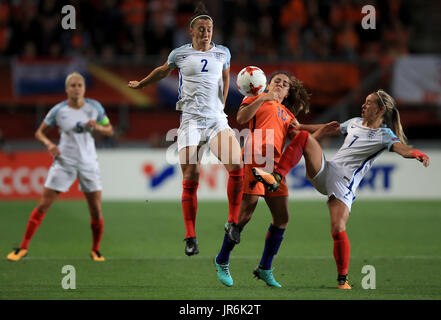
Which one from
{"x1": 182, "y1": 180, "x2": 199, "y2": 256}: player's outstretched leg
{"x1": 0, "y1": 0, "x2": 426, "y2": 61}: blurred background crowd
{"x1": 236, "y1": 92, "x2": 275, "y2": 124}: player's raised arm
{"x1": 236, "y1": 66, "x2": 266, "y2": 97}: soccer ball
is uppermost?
{"x1": 0, "y1": 0, "x2": 426, "y2": 61}: blurred background crowd

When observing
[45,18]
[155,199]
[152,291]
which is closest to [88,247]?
[152,291]

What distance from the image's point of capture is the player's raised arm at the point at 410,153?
6.47 m

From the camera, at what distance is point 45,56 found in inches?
639

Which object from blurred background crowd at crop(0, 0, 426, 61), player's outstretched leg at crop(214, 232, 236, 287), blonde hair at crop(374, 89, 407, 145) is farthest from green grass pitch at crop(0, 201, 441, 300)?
blurred background crowd at crop(0, 0, 426, 61)

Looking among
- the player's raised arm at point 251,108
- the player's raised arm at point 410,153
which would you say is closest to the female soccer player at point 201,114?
the player's raised arm at point 251,108

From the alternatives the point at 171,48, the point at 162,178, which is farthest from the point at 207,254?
the point at 171,48

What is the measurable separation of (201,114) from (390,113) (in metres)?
1.85

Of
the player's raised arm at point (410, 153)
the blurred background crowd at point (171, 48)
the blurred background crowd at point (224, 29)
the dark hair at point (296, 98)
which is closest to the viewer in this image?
the player's raised arm at point (410, 153)

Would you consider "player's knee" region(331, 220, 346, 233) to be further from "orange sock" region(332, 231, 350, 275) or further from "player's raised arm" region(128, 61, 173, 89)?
"player's raised arm" region(128, 61, 173, 89)

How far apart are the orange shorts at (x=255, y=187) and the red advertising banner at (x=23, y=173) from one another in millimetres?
9072

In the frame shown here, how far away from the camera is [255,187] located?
22.4 ft

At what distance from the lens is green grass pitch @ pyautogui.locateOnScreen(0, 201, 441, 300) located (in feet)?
22.5

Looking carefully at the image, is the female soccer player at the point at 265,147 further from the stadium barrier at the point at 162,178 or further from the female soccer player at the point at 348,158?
the stadium barrier at the point at 162,178

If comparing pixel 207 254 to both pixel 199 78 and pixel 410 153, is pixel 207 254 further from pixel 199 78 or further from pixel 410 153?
pixel 410 153
